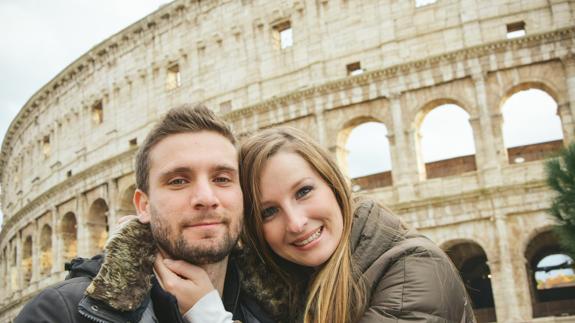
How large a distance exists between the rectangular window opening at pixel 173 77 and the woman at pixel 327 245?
22.5m

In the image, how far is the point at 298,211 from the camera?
3250mm

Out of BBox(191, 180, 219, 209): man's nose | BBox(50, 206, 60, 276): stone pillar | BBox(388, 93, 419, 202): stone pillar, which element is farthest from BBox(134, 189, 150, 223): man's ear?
BBox(50, 206, 60, 276): stone pillar

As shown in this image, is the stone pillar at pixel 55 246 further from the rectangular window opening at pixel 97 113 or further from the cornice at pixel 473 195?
the cornice at pixel 473 195

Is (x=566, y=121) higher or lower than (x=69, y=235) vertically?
higher

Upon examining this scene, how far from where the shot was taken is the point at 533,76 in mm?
17938

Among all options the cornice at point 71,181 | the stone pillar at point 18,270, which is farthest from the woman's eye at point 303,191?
the stone pillar at point 18,270

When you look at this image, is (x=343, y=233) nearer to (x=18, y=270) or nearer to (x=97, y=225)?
(x=97, y=225)

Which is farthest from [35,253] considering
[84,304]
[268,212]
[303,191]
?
[84,304]

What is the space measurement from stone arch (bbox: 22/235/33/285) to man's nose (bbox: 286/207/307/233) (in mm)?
32680

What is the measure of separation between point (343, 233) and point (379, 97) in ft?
55.6

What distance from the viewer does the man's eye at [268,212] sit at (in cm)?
335

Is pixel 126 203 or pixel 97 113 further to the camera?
pixel 97 113

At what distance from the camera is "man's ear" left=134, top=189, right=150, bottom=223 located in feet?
9.53

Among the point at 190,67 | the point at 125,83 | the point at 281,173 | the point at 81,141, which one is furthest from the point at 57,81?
the point at 281,173
